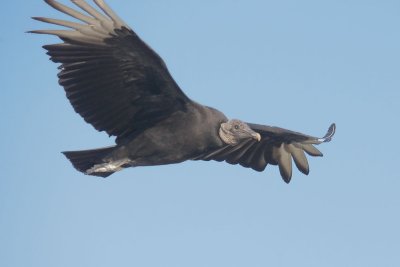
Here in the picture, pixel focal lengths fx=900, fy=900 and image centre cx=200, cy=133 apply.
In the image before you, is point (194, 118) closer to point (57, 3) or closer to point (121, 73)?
point (121, 73)

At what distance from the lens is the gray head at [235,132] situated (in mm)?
8914

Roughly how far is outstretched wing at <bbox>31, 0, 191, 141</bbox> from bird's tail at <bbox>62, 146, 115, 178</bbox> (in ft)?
0.69

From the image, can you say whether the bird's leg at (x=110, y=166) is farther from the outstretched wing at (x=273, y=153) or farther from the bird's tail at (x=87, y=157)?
the outstretched wing at (x=273, y=153)

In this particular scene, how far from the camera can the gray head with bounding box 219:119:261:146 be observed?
29.2 feet

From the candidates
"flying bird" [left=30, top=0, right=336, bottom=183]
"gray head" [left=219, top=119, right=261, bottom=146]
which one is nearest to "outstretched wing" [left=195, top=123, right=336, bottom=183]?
"gray head" [left=219, top=119, right=261, bottom=146]

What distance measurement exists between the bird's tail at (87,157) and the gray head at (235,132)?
111cm

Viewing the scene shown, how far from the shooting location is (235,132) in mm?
9094

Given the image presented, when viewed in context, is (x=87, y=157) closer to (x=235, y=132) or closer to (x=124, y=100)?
(x=124, y=100)

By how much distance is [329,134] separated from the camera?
979 cm

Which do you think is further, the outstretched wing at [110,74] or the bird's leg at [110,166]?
the bird's leg at [110,166]

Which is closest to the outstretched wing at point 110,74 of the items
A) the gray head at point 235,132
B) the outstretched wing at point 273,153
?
the gray head at point 235,132

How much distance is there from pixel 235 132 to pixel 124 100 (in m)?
1.21

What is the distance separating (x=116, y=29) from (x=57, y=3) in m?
0.57

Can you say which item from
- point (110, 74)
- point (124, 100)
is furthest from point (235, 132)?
point (110, 74)
